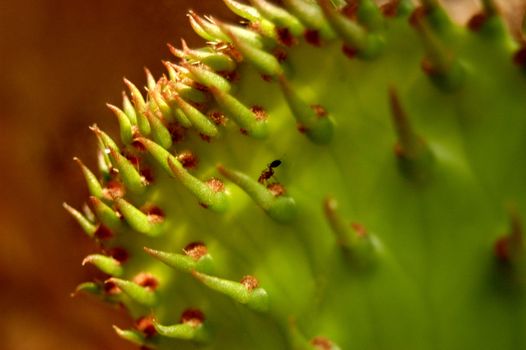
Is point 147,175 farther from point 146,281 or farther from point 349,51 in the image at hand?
point 349,51

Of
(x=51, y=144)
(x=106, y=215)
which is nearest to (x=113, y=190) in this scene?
(x=106, y=215)

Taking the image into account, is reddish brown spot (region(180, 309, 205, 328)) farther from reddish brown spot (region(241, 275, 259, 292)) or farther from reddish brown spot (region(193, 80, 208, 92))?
reddish brown spot (region(193, 80, 208, 92))

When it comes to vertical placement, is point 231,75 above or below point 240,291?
above

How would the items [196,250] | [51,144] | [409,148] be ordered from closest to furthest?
1. [409,148]
2. [196,250]
3. [51,144]

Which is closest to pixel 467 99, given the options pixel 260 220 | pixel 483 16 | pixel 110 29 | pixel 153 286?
pixel 483 16

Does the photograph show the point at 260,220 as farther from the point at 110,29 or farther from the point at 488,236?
the point at 110,29

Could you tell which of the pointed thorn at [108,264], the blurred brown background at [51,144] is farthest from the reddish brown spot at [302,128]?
the blurred brown background at [51,144]
